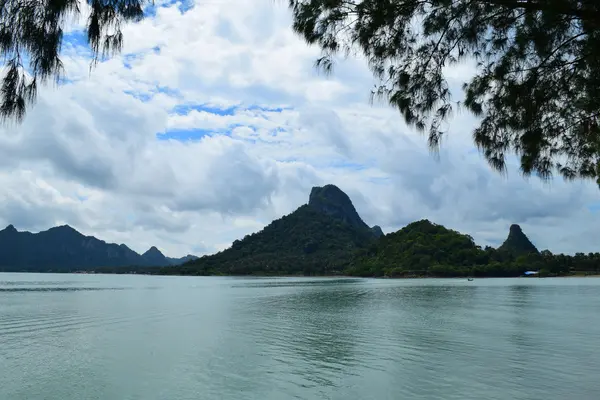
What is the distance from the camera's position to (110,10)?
770 cm

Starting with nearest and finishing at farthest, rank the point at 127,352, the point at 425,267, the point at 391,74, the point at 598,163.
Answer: the point at 391,74, the point at 598,163, the point at 127,352, the point at 425,267

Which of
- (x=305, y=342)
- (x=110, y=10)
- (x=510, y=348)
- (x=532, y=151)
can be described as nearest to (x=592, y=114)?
(x=532, y=151)

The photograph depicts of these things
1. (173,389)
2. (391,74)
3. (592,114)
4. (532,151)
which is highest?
(391,74)

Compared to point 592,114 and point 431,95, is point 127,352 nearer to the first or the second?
point 431,95

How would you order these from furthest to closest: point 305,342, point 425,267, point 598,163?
point 425,267 < point 305,342 < point 598,163

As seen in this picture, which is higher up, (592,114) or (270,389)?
(592,114)

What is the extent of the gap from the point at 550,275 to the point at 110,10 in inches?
7770

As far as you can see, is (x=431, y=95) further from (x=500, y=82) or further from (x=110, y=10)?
(x=110, y=10)

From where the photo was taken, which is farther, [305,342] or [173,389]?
[305,342]

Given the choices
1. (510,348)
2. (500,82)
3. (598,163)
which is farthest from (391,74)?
(510,348)

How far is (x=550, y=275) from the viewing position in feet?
578

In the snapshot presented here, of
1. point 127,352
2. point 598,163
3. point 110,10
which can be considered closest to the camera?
point 110,10

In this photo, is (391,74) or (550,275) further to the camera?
(550,275)

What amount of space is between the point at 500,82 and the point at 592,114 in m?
2.49
